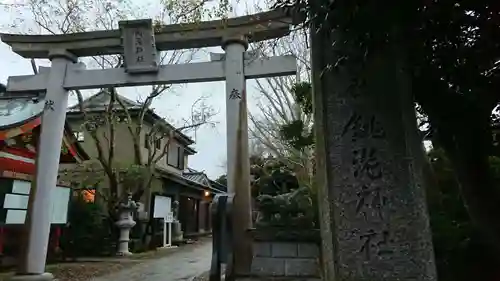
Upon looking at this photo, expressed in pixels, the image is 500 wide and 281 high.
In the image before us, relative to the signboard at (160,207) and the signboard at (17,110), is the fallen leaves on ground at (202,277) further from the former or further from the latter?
the signboard at (160,207)

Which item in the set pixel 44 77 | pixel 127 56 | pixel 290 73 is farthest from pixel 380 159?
pixel 44 77

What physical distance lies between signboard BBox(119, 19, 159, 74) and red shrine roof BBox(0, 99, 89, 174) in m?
2.59

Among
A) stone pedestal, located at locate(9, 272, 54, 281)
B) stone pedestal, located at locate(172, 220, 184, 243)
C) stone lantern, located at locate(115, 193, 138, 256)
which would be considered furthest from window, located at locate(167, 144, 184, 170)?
stone pedestal, located at locate(9, 272, 54, 281)

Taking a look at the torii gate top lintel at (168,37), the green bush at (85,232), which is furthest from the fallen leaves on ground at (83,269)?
the torii gate top lintel at (168,37)

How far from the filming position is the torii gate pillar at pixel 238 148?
6.44 meters

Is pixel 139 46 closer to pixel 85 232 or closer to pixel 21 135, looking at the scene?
pixel 21 135

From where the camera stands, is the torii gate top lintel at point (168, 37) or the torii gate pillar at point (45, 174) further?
the torii gate pillar at point (45, 174)

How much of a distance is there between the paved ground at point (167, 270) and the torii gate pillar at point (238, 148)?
125 inches

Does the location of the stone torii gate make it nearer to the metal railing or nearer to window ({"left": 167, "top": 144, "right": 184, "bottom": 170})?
the metal railing

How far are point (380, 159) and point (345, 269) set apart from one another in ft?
2.67

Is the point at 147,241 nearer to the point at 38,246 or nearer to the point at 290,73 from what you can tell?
the point at 38,246

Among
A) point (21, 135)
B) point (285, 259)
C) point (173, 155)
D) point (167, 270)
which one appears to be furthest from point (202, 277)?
point (173, 155)

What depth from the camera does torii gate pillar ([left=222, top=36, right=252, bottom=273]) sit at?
21.1 ft

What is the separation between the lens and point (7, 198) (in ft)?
32.0
